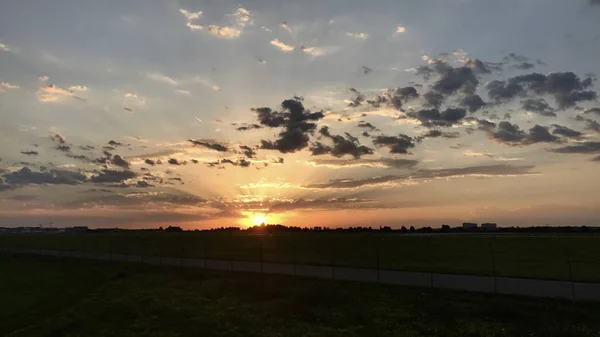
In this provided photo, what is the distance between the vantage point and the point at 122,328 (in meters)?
26.0

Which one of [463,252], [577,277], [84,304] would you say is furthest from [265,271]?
[463,252]

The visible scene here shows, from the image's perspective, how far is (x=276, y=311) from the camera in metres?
29.5

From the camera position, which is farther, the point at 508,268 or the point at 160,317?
the point at 508,268

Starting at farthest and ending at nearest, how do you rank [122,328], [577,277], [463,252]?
[463,252] < [577,277] < [122,328]

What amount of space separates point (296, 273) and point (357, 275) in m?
6.48

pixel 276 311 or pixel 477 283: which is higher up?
pixel 477 283

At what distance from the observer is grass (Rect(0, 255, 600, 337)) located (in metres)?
24.3

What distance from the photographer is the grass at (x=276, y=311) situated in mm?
24297

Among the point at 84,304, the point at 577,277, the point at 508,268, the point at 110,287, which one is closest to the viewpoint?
the point at 84,304

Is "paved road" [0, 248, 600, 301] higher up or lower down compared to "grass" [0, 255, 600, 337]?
higher up

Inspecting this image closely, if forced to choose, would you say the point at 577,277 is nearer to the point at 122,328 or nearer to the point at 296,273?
the point at 296,273

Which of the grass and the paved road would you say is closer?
the grass

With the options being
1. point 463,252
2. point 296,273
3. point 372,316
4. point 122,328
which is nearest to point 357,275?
point 296,273

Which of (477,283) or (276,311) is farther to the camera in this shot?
(477,283)
